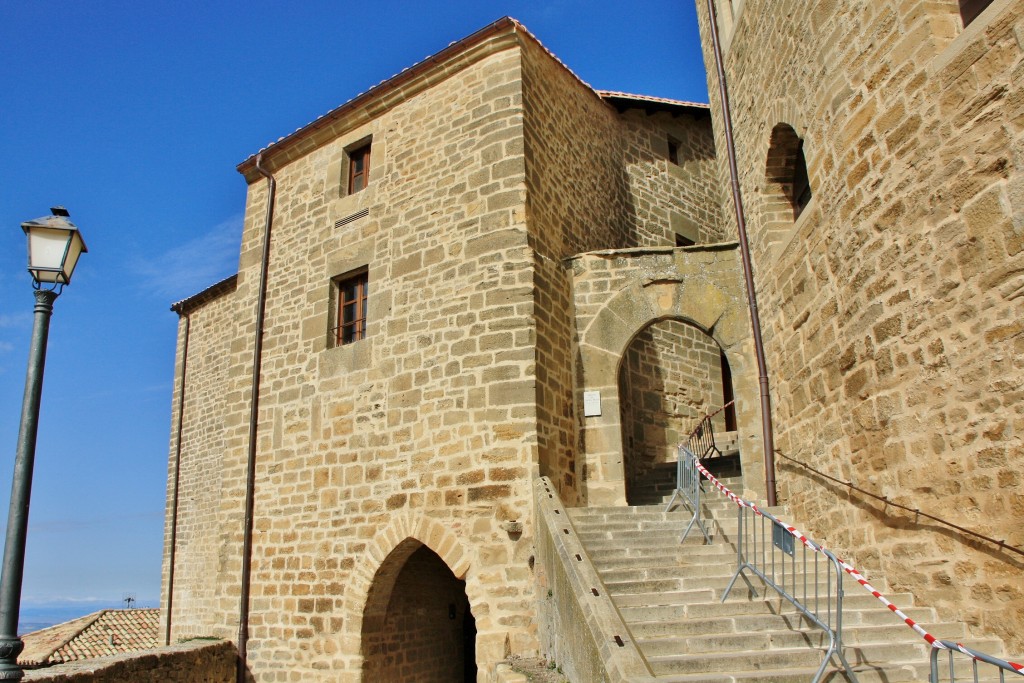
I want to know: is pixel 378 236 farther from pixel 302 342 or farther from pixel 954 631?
pixel 954 631

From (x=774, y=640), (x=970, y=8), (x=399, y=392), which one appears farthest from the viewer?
(x=399, y=392)

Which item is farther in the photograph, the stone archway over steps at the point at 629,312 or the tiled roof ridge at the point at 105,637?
the tiled roof ridge at the point at 105,637

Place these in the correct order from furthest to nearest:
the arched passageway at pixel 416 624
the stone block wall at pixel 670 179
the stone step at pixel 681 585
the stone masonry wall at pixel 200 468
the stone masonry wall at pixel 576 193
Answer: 1. the stone masonry wall at pixel 200 468
2. the stone block wall at pixel 670 179
3. the arched passageway at pixel 416 624
4. the stone masonry wall at pixel 576 193
5. the stone step at pixel 681 585

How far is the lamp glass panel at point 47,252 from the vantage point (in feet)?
15.9

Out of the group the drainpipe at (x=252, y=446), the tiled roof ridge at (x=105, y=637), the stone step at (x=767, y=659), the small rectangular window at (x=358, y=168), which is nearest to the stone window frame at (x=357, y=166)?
the small rectangular window at (x=358, y=168)

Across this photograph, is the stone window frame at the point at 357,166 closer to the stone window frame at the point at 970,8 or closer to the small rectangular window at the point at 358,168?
the small rectangular window at the point at 358,168

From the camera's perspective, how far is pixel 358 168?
1104 centimetres

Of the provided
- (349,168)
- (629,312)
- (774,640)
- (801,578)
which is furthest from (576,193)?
(774,640)

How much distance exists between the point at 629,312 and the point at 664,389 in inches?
116

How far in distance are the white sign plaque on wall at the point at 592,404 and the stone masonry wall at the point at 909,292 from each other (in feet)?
6.90

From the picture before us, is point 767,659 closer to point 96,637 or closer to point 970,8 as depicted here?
point 970,8

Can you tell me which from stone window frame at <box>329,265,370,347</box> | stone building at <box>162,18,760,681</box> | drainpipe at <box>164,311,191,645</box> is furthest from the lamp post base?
drainpipe at <box>164,311,191,645</box>

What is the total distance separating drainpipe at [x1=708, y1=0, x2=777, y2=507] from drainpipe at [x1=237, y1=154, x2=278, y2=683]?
21.8 feet

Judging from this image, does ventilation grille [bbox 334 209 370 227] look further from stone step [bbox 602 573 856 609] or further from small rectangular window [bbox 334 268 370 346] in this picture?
stone step [bbox 602 573 856 609]
